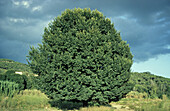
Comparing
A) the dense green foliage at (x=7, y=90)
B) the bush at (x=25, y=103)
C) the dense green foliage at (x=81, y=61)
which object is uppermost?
the dense green foliage at (x=81, y=61)

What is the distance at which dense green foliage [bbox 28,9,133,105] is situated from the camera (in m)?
11.0

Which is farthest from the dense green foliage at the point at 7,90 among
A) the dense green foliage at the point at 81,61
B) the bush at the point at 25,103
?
the dense green foliage at the point at 81,61

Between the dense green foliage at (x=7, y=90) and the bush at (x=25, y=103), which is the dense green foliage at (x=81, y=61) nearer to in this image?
the bush at (x=25, y=103)

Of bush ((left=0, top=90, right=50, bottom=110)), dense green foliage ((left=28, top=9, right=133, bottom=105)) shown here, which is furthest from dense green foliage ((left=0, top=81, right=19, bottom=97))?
dense green foliage ((left=28, top=9, right=133, bottom=105))

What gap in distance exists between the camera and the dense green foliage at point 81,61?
432 inches

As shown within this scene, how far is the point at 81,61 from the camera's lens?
432 inches

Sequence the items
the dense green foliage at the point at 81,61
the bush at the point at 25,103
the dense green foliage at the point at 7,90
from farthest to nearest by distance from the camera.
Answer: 1. the dense green foliage at the point at 7,90
2. the bush at the point at 25,103
3. the dense green foliage at the point at 81,61

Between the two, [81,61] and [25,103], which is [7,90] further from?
[81,61]

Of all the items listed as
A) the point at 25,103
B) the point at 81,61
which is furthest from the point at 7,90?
the point at 81,61

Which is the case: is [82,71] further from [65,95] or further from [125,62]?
[125,62]

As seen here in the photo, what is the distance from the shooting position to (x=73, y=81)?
11.0 m

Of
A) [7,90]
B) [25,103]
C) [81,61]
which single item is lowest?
[25,103]

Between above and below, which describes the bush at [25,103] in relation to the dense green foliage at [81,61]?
below

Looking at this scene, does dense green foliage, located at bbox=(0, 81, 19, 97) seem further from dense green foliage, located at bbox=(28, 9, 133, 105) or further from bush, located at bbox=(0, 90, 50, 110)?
dense green foliage, located at bbox=(28, 9, 133, 105)
